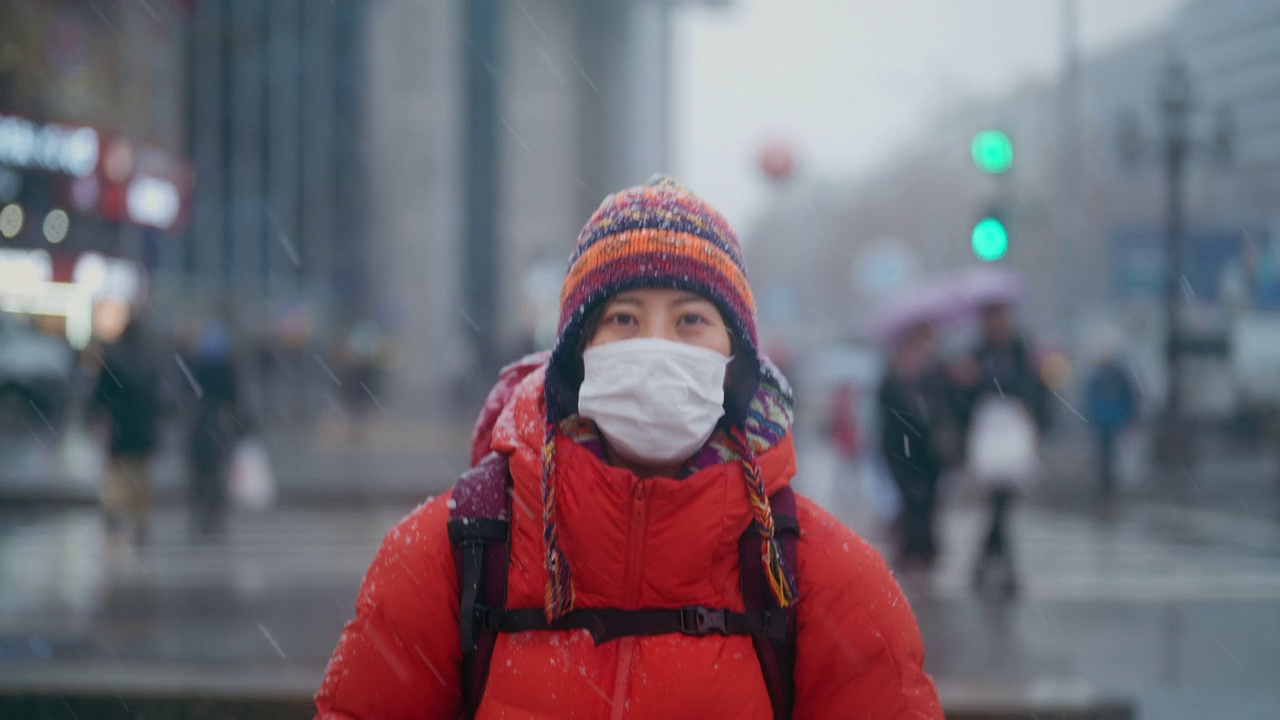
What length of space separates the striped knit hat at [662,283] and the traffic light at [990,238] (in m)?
6.35

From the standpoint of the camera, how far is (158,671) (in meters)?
4.60

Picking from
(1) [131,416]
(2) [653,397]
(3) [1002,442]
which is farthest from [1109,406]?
(2) [653,397]

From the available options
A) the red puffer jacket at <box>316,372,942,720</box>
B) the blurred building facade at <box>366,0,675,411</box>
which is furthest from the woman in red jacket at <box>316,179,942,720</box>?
the blurred building facade at <box>366,0,675,411</box>

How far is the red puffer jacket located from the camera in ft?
7.06

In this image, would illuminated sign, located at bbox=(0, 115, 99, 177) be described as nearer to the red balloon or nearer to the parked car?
the parked car

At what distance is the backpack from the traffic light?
259 inches

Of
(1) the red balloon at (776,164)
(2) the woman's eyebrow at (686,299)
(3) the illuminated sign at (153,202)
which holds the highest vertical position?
(1) the red balloon at (776,164)

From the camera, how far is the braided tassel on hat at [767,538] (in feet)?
7.17

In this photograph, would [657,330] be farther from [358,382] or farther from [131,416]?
[358,382]

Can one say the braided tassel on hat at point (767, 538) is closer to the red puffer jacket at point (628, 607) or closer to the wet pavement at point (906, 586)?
the red puffer jacket at point (628, 607)

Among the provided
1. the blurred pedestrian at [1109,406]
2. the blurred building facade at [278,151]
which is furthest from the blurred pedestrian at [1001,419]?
the blurred building facade at [278,151]

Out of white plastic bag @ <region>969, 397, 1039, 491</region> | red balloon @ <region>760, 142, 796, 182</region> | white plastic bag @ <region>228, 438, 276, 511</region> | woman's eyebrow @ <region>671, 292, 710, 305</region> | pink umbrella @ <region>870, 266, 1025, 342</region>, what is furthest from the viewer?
red balloon @ <region>760, 142, 796, 182</region>

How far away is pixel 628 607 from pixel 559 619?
13 centimetres

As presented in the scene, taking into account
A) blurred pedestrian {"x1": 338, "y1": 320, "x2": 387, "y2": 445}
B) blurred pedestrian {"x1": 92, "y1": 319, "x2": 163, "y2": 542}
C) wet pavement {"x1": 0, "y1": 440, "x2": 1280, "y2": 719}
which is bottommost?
blurred pedestrian {"x1": 338, "y1": 320, "x2": 387, "y2": 445}
